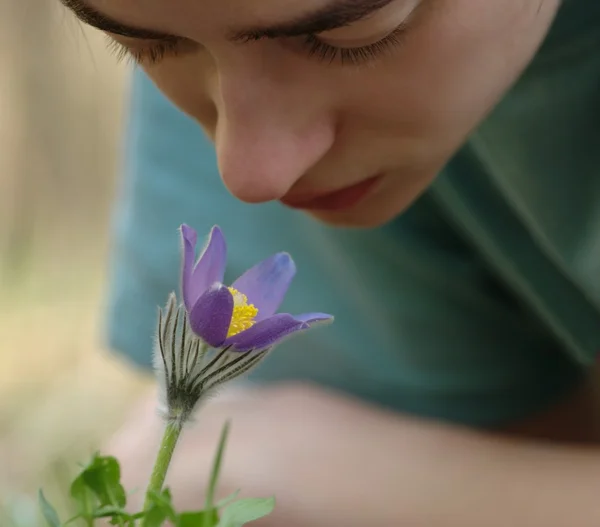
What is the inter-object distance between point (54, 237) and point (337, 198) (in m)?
0.71

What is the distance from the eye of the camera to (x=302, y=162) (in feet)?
0.86

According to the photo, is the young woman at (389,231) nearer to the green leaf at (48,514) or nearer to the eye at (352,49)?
the eye at (352,49)

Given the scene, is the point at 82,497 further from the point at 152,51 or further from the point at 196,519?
the point at 152,51

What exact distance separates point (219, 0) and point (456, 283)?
40 cm

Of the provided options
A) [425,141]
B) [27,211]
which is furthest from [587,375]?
[27,211]

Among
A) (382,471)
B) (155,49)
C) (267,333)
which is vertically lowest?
(382,471)

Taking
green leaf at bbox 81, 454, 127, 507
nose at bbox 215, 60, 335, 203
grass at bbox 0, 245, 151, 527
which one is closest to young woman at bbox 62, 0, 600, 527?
nose at bbox 215, 60, 335, 203

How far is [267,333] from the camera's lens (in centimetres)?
19

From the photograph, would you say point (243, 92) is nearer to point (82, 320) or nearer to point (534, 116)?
point (534, 116)

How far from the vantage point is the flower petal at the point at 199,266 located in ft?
0.65

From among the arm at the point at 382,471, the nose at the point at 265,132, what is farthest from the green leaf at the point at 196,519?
the arm at the point at 382,471

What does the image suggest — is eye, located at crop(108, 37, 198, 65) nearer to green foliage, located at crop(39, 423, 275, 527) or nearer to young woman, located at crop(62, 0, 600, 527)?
young woman, located at crop(62, 0, 600, 527)

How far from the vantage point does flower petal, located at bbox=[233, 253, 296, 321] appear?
23 centimetres

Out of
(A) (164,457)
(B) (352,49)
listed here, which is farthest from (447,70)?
(A) (164,457)
